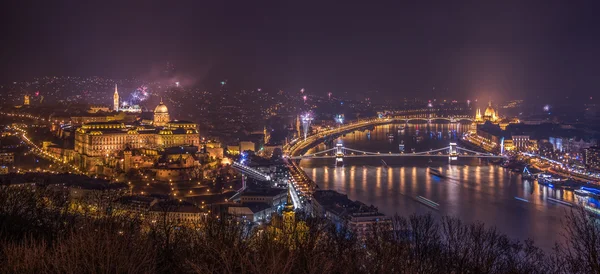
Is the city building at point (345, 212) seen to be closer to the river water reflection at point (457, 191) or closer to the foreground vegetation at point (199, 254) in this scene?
the river water reflection at point (457, 191)

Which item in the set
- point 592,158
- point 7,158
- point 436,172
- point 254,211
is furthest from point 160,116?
point 592,158

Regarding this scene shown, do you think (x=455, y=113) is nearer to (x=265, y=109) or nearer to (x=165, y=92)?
(x=265, y=109)

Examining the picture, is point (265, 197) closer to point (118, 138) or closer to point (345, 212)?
point (345, 212)

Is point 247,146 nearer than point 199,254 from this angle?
No

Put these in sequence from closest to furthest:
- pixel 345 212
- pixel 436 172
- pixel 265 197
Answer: pixel 345 212 < pixel 265 197 < pixel 436 172

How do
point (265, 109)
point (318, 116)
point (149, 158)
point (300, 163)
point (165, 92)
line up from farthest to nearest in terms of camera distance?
1. point (318, 116)
2. point (265, 109)
3. point (165, 92)
4. point (300, 163)
5. point (149, 158)

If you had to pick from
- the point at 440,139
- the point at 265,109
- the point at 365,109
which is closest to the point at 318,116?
the point at 265,109

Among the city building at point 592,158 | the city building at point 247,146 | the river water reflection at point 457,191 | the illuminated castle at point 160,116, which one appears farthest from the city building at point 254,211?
the city building at point 592,158
